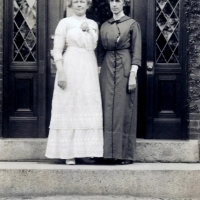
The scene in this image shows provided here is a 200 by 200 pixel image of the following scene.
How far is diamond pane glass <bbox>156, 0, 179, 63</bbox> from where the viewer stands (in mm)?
7078

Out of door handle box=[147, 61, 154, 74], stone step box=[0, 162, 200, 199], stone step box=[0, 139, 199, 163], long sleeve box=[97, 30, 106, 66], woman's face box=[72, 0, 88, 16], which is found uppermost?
woman's face box=[72, 0, 88, 16]

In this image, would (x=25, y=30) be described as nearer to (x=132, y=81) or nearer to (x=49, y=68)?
(x=49, y=68)

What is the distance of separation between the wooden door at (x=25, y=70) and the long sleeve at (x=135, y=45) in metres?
1.21

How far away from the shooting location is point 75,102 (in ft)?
21.0

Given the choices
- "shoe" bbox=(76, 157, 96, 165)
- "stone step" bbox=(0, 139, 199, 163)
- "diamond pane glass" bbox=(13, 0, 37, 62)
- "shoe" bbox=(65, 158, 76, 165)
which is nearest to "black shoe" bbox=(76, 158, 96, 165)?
"shoe" bbox=(76, 157, 96, 165)

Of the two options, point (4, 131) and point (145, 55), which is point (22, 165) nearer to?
point (4, 131)

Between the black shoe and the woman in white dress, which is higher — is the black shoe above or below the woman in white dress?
below

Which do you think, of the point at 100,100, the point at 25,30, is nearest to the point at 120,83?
the point at 100,100

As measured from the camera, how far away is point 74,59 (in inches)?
253

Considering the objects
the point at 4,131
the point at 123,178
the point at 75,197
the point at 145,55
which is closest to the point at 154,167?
the point at 123,178

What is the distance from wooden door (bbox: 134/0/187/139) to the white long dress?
2.98ft

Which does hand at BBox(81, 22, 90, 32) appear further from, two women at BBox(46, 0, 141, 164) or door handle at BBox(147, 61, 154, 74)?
door handle at BBox(147, 61, 154, 74)

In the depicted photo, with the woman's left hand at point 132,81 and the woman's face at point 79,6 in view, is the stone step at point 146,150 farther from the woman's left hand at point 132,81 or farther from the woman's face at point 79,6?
the woman's face at point 79,6

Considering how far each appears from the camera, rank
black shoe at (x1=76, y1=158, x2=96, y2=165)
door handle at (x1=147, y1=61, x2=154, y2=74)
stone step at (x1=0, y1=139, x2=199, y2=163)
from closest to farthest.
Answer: black shoe at (x1=76, y1=158, x2=96, y2=165) < stone step at (x1=0, y1=139, x2=199, y2=163) < door handle at (x1=147, y1=61, x2=154, y2=74)
